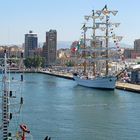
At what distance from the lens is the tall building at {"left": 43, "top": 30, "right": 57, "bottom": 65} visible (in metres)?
133

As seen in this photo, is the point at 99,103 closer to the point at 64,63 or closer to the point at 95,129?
the point at 95,129

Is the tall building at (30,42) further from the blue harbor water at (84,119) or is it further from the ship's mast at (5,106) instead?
the ship's mast at (5,106)

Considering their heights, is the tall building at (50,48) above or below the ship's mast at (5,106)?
above

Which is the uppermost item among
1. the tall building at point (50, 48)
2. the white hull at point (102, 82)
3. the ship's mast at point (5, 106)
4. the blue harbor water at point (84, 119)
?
the tall building at point (50, 48)

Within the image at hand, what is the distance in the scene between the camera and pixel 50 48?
13738 centimetres

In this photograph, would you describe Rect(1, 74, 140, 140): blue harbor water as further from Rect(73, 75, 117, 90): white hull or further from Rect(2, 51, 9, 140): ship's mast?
Rect(73, 75, 117, 90): white hull

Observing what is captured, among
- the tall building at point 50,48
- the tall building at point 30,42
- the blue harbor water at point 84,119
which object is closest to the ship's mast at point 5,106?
the blue harbor water at point 84,119

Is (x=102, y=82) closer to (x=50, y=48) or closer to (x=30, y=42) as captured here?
(x=50, y=48)

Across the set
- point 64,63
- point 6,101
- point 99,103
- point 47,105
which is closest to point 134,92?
point 99,103

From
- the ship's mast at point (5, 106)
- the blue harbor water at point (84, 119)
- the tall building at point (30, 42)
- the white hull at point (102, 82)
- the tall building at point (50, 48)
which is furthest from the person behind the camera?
the tall building at point (30, 42)

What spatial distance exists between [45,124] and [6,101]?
12.2 meters

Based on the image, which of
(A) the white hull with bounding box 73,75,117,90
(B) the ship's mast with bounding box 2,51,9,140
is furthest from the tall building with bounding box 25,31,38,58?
(B) the ship's mast with bounding box 2,51,9,140

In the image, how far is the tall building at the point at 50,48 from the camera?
13325 cm

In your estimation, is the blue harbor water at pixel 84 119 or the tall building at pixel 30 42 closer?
the blue harbor water at pixel 84 119
